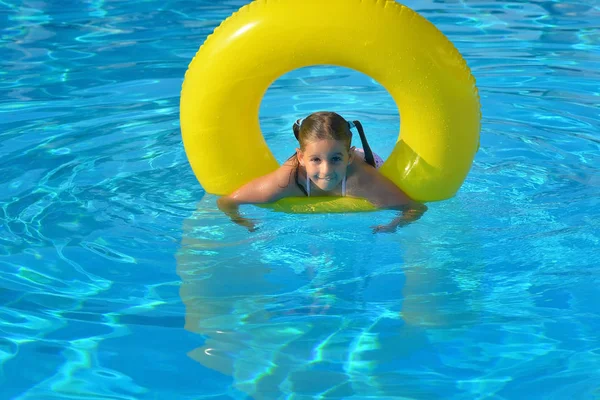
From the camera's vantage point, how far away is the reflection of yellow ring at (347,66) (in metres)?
4.31

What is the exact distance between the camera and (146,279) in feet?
13.6

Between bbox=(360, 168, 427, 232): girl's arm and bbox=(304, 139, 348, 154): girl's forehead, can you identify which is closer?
bbox=(304, 139, 348, 154): girl's forehead

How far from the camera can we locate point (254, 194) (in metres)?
4.77

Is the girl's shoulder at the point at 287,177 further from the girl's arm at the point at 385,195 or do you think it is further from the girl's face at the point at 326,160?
the girl's arm at the point at 385,195

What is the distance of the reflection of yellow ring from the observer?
4309mm

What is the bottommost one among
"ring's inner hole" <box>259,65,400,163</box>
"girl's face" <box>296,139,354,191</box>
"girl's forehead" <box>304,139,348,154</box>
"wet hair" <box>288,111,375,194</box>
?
"ring's inner hole" <box>259,65,400,163</box>

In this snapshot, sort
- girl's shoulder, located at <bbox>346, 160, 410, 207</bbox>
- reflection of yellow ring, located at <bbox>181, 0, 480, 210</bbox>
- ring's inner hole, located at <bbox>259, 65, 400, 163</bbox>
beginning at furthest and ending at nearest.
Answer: ring's inner hole, located at <bbox>259, 65, 400, 163</bbox> → girl's shoulder, located at <bbox>346, 160, 410, 207</bbox> → reflection of yellow ring, located at <bbox>181, 0, 480, 210</bbox>

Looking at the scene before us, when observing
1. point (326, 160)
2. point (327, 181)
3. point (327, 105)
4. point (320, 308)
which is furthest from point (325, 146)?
point (327, 105)

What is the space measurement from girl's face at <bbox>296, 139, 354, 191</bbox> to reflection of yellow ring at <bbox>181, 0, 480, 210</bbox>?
267 mm

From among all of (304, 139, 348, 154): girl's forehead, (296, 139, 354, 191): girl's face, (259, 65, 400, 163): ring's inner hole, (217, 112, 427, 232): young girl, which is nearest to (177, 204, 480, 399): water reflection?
(217, 112, 427, 232): young girl

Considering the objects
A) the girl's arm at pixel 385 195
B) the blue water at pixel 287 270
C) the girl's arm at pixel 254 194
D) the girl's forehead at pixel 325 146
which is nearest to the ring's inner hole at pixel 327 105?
the blue water at pixel 287 270

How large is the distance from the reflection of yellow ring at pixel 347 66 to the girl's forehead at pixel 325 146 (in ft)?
1.27

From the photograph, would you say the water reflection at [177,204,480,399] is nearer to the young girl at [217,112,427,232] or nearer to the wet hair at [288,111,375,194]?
the young girl at [217,112,427,232]

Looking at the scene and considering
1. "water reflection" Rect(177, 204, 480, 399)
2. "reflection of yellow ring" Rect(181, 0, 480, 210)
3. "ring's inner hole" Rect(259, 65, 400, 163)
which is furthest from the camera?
"ring's inner hole" Rect(259, 65, 400, 163)
